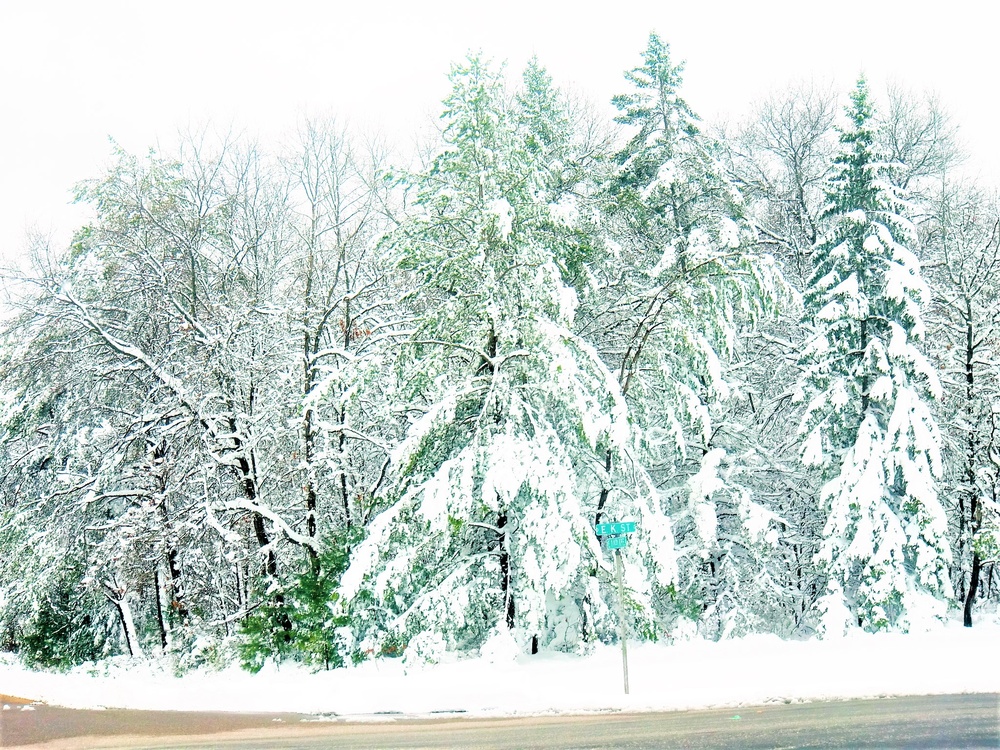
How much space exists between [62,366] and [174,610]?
6013 millimetres

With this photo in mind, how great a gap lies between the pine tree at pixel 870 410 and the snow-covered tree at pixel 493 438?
4.35 meters

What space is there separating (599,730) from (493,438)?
6.04 meters

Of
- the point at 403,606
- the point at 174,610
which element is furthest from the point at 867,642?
the point at 174,610

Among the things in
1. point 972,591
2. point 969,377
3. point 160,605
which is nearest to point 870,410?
point 969,377

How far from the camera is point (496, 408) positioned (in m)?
15.5

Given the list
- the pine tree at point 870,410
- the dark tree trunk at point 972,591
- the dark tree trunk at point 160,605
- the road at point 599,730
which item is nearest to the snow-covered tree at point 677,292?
the pine tree at point 870,410

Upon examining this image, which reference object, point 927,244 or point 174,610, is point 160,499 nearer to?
point 174,610

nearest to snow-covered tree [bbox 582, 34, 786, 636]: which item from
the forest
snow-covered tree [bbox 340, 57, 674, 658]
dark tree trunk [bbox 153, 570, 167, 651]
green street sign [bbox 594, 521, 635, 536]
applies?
the forest

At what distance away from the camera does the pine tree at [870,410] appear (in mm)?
16453

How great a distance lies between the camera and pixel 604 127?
2866 centimetres

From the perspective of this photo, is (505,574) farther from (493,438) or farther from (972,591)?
(972,591)

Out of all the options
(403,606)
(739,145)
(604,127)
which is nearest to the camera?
(403,606)

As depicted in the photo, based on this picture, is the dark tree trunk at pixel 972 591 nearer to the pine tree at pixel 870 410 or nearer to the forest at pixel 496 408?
the forest at pixel 496 408

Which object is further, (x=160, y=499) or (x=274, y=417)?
(x=274, y=417)
